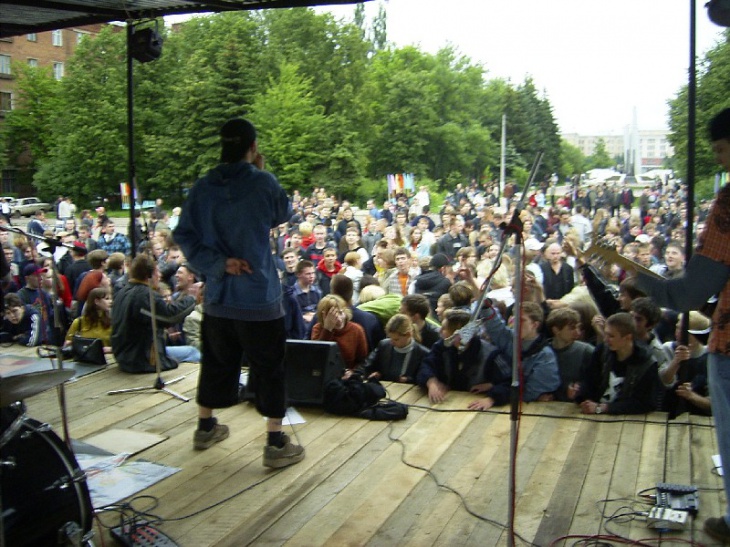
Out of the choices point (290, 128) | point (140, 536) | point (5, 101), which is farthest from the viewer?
point (5, 101)

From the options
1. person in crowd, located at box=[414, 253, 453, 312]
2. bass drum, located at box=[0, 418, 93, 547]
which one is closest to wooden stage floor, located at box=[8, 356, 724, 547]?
bass drum, located at box=[0, 418, 93, 547]

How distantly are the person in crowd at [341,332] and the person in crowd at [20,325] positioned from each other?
10.3ft

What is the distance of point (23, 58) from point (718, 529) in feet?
176

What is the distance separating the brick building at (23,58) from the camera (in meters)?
47.3

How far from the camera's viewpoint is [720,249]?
2910 millimetres

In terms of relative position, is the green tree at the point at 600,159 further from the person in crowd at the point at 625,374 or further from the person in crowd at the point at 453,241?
the person in crowd at the point at 625,374

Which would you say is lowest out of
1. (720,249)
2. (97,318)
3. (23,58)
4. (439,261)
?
(97,318)

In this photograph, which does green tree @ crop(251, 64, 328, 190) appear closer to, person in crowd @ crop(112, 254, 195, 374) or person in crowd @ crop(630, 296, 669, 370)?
person in crowd @ crop(112, 254, 195, 374)

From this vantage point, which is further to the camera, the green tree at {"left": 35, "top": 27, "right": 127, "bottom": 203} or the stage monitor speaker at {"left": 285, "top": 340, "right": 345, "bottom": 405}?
the green tree at {"left": 35, "top": 27, "right": 127, "bottom": 203}

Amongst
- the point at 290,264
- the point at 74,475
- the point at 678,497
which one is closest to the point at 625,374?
the point at 678,497

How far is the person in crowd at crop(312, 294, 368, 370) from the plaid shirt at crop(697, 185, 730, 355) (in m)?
2.93

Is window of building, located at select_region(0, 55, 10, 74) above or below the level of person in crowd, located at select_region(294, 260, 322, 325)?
above

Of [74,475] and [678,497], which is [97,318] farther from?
[678,497]

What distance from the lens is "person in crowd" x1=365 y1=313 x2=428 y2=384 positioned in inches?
215
